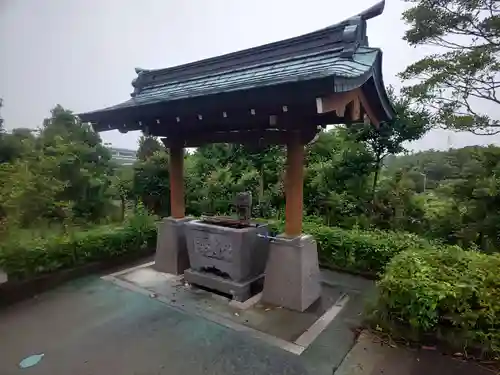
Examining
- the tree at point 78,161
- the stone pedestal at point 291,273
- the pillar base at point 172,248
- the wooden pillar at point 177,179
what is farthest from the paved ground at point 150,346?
the tree at point 78,161

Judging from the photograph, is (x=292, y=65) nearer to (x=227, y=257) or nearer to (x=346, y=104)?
(x=346, y=104)

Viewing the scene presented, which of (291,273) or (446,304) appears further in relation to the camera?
(291,273)

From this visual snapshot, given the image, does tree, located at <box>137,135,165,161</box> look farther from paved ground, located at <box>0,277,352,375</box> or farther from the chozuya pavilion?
paved ground, located at <box>0,277,352,375</box>

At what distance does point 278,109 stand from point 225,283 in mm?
2570

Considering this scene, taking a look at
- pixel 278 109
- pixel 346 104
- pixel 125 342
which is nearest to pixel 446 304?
pixel 346 104

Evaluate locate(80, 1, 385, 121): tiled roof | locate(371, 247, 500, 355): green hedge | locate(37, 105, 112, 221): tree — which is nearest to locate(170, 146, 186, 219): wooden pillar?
locate(80, 1, 385, 121): tiled roof

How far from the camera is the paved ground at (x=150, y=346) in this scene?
262 centimetres

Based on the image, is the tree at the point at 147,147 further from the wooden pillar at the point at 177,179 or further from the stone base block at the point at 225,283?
the stone base block at the point at 225,283

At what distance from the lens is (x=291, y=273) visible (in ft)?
12.3

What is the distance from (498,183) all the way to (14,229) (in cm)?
833

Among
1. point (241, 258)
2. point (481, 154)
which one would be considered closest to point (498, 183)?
point (481, 154)

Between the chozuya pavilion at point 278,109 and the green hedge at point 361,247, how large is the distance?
1.44 meters

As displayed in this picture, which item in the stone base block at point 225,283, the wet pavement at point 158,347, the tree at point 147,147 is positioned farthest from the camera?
the tree at point 147,147

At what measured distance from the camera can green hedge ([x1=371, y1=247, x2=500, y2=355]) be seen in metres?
2.68
